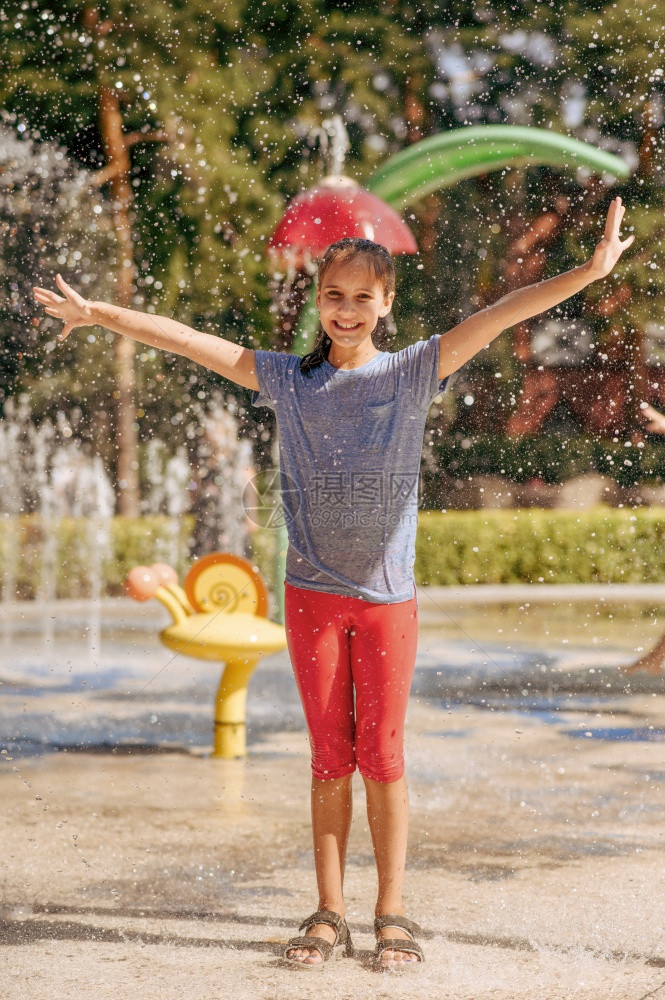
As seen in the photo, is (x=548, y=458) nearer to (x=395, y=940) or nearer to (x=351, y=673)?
(x=351, y=673)

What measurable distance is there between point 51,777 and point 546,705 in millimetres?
2620

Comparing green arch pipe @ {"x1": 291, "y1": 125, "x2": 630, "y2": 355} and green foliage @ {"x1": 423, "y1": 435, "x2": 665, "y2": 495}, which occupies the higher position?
green arch pipe @ {"x1": 291, "y1": 125, "x2": 630, "y2": 355}

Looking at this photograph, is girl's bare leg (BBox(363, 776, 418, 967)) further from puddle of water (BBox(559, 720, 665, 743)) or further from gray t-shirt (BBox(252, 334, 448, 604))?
puddle of water (BBox(559, 720, 665, 743))

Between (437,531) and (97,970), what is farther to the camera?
(437,531)

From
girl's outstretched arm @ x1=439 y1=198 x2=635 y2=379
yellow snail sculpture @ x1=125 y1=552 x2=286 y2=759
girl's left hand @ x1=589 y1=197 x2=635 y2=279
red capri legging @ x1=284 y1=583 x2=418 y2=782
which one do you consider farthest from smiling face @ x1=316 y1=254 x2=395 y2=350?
yellow snail sculpture @ x1=125 y1=552 x2=286 y2=759

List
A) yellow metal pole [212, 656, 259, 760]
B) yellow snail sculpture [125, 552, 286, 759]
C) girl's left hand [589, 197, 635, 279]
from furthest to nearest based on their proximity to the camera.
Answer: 1. yellow metal pole [212, 656, 259, 760]
2. yellow snail sculpture [125, 552, 286, 759]
3. girl's left hand [589, 197, 635, 279]

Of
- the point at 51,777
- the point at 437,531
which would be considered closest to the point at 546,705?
the point at 51,777

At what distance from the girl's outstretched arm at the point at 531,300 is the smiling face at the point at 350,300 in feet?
0.56

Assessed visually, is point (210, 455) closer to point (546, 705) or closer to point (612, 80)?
point (612, 80)

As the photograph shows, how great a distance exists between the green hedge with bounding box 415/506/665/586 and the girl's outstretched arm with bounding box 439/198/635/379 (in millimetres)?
10314

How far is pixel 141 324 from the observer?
270cm

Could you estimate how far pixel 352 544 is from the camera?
2.63m

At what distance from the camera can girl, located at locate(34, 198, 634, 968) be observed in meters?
2.63

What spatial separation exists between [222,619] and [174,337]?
2.16 meters
